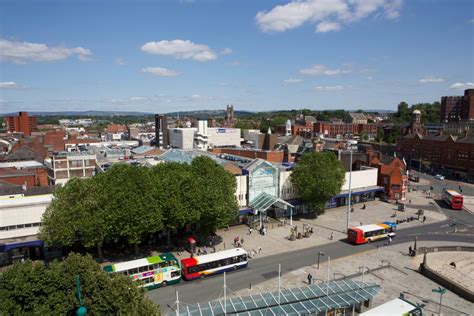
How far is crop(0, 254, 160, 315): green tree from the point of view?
16953 millimetres

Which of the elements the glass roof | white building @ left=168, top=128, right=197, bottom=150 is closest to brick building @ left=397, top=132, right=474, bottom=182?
the glass roof

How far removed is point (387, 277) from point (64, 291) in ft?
100

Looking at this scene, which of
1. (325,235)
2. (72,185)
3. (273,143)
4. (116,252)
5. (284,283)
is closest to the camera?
(284,283)

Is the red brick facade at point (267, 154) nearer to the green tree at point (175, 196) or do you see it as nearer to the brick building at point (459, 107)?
the green tree at point (175, 196)

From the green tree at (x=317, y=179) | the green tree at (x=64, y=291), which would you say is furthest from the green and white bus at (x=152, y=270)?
the green tree at (x=317, y=179)

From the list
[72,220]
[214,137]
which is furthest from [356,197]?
[214,137]

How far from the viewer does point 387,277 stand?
34.5m

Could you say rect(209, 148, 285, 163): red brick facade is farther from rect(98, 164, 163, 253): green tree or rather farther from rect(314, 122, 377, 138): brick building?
rect(314, 122, 377, 138): brick building

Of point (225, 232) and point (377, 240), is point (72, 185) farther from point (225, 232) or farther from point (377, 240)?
point (377, 240)

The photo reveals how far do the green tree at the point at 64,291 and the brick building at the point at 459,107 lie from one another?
678 ft

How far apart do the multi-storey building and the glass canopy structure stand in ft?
160

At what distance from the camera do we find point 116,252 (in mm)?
40469

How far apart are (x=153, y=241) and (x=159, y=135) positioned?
87.9 meters

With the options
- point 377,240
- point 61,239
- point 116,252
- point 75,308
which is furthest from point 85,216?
point 377,240
